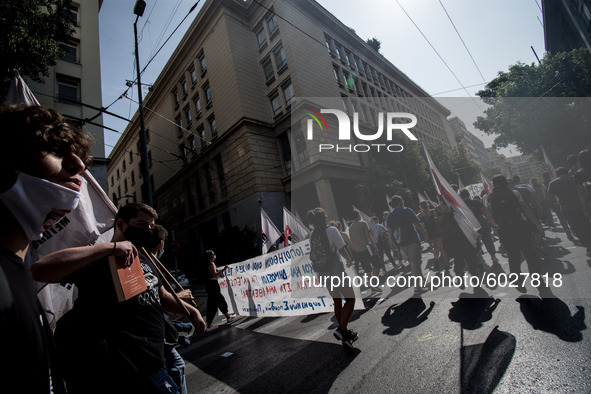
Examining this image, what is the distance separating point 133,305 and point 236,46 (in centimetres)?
2470

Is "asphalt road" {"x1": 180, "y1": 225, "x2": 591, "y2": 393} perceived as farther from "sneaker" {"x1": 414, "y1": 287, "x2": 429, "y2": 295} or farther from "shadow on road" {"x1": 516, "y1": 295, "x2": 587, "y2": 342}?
"sneaker" {"x1": 414, "y1": 287, "x2": 429, "y2": 295}

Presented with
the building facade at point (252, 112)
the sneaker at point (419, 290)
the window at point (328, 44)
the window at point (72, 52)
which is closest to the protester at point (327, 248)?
the sneaker at point (419, 290)

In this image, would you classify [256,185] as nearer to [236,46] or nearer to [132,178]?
[236,46]

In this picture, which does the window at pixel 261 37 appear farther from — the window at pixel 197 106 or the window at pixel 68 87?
the window at pixel 68 87

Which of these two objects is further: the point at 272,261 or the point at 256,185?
the point at 256,185

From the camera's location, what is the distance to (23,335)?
0.76 meters

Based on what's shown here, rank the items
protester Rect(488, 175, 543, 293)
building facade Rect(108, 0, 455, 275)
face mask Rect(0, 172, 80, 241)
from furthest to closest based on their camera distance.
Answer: building facade Rect(108, 0, 455, 275) → protester Rect(488, 175, 543, 293) → face mask Rect(0, 172, 80, 241)

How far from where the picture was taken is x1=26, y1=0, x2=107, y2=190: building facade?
14.1 meters

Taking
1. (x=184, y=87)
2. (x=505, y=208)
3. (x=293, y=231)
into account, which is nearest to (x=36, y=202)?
(x=505, y=208)

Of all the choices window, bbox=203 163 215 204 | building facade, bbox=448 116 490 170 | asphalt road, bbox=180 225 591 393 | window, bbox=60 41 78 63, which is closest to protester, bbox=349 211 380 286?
asphalt road, bbox=180 225 591 393

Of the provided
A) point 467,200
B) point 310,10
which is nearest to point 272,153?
point 310,10

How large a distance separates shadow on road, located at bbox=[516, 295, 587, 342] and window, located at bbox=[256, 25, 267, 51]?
24606 millimetres

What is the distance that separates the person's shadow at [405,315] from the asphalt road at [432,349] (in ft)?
0.05

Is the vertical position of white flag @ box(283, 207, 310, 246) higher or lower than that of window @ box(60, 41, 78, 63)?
lower
